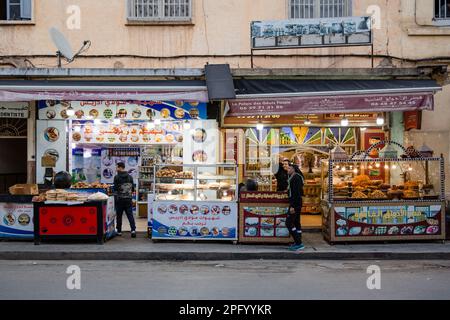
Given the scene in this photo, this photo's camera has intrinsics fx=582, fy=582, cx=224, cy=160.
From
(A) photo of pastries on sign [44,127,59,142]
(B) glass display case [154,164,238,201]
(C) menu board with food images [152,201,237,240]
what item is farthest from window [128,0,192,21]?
(C) menu board with food images [152,201,237,240]

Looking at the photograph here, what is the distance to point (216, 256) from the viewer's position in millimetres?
11352

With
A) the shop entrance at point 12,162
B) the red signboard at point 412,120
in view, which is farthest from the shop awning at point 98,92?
the red signboard at point 412,120

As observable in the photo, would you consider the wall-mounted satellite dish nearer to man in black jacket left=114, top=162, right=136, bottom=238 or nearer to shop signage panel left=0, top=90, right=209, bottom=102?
shop signage panel left=0, top=90, right=209, bottom=102

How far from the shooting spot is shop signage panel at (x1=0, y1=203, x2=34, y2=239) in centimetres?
1238

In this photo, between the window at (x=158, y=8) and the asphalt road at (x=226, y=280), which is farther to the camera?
the window at (x=158, y=8)

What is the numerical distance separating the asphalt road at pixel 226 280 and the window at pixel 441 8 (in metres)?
7.41

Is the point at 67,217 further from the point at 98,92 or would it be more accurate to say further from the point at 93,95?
the point at 98,92

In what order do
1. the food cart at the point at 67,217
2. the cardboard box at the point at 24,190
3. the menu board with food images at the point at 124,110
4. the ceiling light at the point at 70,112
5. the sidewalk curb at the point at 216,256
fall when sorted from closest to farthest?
the sidewalk curb at the point at 216,256
the food cart at the point at 67,217
the cardboard box at the point at 24,190
the ceiling light at the point at 70,112
the menu board with food images at the point at 124,110

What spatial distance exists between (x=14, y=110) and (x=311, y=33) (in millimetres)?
7843

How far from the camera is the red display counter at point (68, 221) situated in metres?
12.0

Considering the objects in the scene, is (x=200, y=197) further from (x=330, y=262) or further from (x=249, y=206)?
(x=330, y=262)

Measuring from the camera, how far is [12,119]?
51.7ft

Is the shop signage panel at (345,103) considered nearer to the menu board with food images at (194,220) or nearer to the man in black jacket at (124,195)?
the menu board with food images at (194,220)
